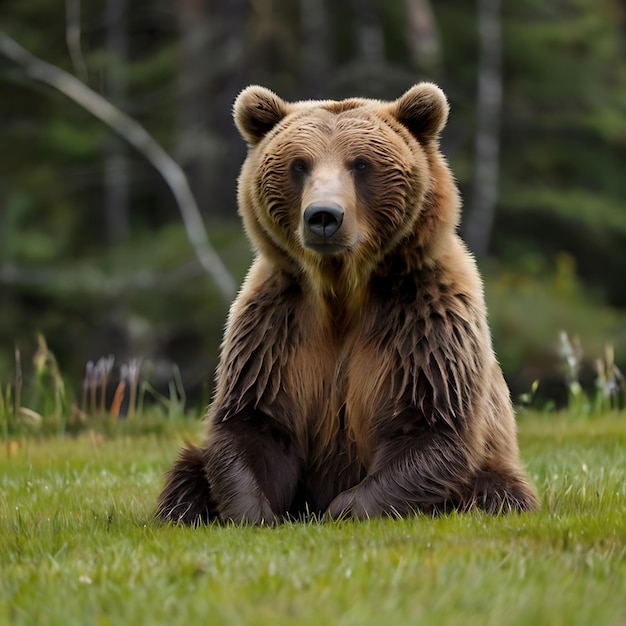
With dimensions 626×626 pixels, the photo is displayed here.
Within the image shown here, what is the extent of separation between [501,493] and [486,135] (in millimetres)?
13291

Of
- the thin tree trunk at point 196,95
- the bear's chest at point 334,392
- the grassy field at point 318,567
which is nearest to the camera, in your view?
the grassy field at point 318,567

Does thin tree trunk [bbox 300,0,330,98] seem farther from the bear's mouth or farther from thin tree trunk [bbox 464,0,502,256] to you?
the bear's mouth

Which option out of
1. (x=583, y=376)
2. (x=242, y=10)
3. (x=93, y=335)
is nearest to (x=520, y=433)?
(x=583, y=376)

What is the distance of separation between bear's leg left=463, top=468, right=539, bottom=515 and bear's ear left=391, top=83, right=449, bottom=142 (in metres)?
1.43

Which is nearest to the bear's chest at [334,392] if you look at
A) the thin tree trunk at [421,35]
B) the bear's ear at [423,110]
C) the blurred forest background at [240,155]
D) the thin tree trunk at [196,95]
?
the bear's ear at [423,110]

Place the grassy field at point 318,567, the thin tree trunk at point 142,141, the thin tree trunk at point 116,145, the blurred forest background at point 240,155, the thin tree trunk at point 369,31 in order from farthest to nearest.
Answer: the thin tree trunk at point 116,145 < the thin tree trunk at point 369,31 < the blurred forest background at point 240,155 < the thin tree trunk at point 142,141 < the grassy field at point 318,567

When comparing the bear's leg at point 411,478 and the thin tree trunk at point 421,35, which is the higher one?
the thin tree trunk at point 421,35

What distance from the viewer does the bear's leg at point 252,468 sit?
4.31m

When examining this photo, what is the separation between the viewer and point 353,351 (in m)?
4.50

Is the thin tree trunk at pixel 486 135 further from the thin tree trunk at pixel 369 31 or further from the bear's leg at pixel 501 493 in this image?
the bear's leg at pixel 501 493

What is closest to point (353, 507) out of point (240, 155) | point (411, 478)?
point (411, 478)

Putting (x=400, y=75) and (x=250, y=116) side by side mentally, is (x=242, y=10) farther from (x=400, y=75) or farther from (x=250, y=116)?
(x=250, y=116)

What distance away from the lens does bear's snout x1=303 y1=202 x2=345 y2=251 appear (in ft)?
13.8

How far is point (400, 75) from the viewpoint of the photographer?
1592 cm
